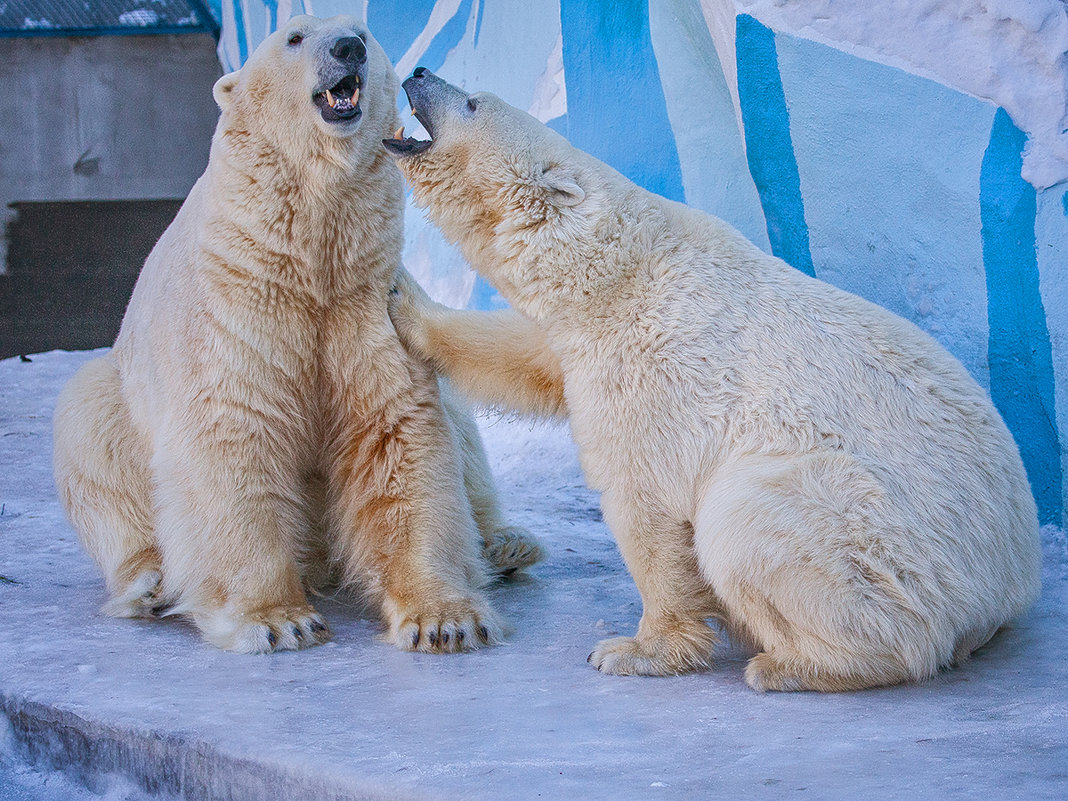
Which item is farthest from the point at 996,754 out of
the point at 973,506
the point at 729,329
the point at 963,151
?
the point at 963,151

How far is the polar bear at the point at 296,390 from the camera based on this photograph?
2.71 meters

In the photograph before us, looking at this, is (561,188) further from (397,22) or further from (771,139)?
(397,22)

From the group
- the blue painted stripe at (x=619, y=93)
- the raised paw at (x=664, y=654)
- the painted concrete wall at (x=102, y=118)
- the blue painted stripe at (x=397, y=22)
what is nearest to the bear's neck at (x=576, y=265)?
the raised paw at (x=664, y=654)

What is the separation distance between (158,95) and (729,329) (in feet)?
26.4

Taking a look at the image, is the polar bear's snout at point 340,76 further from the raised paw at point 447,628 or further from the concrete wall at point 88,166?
the concrete wall at point 88,166

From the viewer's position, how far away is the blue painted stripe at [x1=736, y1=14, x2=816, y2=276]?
11.9 ft

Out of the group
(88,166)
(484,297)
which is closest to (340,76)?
(484,297)

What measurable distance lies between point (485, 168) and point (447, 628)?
3.53ft

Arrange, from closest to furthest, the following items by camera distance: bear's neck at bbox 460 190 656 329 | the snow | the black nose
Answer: bear's neck at bbox 460 190 656 329
the black nose
the snow

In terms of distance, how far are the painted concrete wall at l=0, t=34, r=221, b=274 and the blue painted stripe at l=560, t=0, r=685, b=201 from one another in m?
4.94

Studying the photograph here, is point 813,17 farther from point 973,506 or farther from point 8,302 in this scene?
point 8,302

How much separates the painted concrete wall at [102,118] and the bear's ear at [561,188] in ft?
23.8

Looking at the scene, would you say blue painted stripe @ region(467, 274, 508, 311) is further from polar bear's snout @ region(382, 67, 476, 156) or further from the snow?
polar bear's snout @ region(382, 67, 476, 156)

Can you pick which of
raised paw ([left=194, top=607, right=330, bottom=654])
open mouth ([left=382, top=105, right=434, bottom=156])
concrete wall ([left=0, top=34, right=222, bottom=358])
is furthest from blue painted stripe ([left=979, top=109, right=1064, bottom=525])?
concrete wall ([left=0, top=34, right=222, bottom=358])
